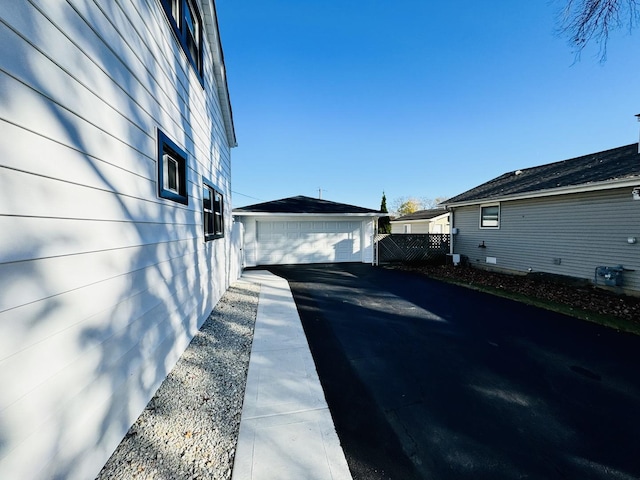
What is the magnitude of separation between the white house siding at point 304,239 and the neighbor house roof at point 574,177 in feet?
14.8

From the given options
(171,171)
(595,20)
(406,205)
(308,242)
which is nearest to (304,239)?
(308,242)

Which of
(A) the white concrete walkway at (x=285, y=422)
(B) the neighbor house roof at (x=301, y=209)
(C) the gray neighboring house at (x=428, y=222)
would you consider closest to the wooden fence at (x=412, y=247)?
(B) the neighbor house roof at (x=301, y=209)

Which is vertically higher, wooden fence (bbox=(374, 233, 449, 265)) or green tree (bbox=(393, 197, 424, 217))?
green tree (bbox=(393, 197, 424, 217))

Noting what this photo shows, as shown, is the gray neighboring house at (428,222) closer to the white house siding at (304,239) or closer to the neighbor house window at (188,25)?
the white house siding at (304,239)

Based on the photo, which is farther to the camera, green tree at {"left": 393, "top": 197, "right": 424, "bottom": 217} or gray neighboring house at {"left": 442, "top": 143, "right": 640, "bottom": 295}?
green tree at {"left": 393, "top": 197, "right": 424, "bottom": 217}

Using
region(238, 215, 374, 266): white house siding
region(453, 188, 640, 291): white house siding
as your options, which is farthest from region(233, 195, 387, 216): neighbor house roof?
region(453, 188, 640, 291): white house siding

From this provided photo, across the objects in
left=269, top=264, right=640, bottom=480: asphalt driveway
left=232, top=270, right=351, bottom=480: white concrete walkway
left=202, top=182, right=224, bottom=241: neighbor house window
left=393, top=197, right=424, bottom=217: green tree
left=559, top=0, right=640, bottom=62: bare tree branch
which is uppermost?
left=393, top=197, right=424, bottom=217: green tree

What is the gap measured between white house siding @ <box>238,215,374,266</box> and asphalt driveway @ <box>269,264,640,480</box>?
6665mm

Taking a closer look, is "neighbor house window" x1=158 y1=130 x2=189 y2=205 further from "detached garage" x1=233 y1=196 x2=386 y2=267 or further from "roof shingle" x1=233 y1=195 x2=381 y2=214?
"roof shingle" x1=233 y1=195 x2=381 y2=214

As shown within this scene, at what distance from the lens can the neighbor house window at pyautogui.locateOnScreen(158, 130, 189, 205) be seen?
280cm

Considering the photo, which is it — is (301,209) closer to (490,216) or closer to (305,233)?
(305,233)

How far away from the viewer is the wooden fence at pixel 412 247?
1202 cm

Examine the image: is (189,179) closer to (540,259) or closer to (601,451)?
(601,451)

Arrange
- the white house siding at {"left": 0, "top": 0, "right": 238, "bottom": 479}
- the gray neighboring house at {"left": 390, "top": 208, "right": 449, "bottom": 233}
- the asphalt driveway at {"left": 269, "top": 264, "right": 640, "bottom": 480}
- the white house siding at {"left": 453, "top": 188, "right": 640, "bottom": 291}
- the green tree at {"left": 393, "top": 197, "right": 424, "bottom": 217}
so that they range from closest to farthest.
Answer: the white house siding at {"left": 0, "top": 0, "right": 238, "bottom": 479} < the asphalt driveway at {"left": 269, "top": 264, "right": 640, "bottom": 480} < the white house siding at {"left": 453, "top": 188, "right": 640, "bottom": 291} < the gray neighboring house at {"left": 390, "top": 208, "right": 449, "bottom": 233} < the green tree at {"left": 393, "top": 197, "right": 424, "bottom": 217}
